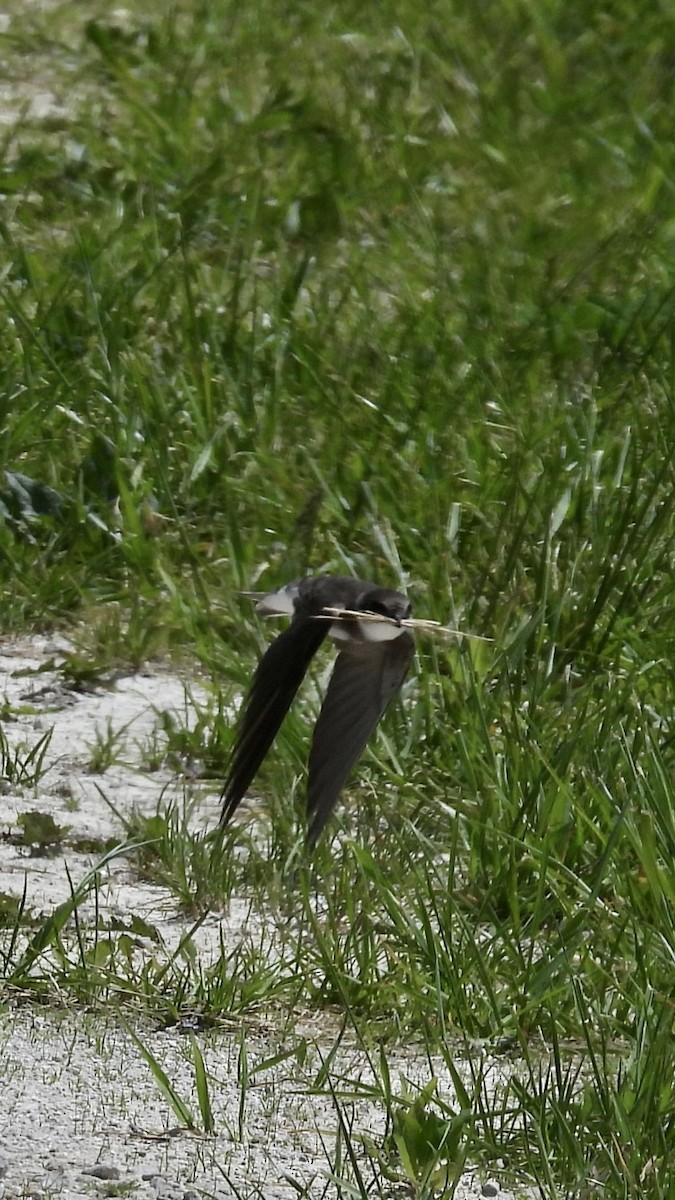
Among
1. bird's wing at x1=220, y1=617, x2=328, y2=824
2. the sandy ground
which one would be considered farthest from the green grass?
bird's wing at x1=220, y1=617, x2=328, y2=824

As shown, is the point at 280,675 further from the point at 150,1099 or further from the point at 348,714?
the point at 150,1099

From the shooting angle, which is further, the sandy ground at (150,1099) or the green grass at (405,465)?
the green grass at (405,465)

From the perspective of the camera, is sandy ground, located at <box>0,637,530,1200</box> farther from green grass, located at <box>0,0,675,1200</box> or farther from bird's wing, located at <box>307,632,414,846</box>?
bird's wing, located at <box>307,632,414,846</box>

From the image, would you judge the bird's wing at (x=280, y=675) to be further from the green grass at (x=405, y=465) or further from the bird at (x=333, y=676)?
the green grass at (x=405, y=465)

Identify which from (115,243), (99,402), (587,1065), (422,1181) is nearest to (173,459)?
(99,402)

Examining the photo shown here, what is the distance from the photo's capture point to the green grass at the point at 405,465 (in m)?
3.13

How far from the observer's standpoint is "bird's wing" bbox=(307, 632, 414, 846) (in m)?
3.14

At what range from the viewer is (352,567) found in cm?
441

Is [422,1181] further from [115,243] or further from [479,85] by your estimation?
[479,85]

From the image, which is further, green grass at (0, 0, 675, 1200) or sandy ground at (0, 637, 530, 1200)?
green grass at (0, 0, 675, 1200)

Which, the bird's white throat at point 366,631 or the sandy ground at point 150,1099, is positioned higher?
the bird's white throat at point 366,631

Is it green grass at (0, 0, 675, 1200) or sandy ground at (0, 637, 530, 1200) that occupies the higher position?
green grass at (0, 0, 675, 1200)

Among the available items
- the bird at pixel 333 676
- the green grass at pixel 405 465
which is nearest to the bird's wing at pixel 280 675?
the bird at pixel 333 676

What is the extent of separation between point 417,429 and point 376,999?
2086 mm
